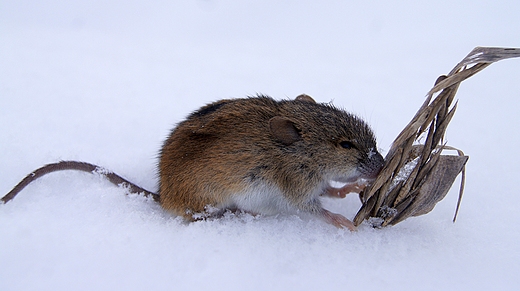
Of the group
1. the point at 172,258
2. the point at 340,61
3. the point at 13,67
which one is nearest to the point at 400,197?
the point at 172,258

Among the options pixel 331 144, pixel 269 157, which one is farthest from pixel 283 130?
pixel 331 144

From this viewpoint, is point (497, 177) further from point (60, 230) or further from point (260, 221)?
point (60, 230)

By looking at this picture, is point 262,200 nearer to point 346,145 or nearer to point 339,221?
point 339,221

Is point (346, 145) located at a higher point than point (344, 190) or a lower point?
higher

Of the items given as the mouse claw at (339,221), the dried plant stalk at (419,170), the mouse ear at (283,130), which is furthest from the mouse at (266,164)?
the dried plant stalk at (419,170)

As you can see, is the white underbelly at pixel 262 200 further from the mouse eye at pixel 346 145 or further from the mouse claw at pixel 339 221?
the mouse eye at pixel 346 145

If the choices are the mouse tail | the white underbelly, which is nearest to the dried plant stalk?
the white underbelly
